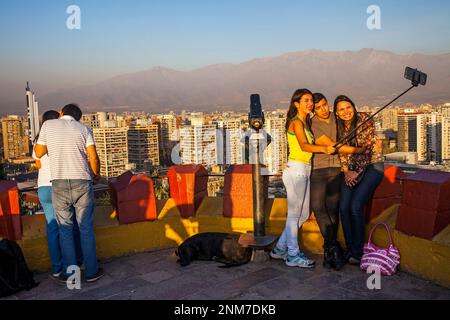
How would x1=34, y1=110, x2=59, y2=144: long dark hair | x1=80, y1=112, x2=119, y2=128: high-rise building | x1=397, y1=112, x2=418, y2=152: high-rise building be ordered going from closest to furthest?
1. x1=34, y1=110, x2=59, y2=144: long dark hair
2. x1=80, y1=112, x2=119, y2=128: high-rise building
3. x1=397, y1=112, x2=418, y2=152: high-rise building

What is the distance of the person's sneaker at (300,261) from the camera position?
14.9ft

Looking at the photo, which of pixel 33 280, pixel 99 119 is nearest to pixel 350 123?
pixel 33 280

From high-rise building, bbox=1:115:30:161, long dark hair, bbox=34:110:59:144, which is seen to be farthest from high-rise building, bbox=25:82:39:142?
high-rise building, bbox=1:115:30:161

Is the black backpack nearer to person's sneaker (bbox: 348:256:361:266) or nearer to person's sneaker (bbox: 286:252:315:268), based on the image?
person's sneaker (bbox: 286:252:315:268)

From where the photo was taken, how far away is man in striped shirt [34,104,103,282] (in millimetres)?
4273

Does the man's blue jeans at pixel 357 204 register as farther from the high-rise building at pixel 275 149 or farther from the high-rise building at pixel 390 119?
the high-rise building at pixel 390 119

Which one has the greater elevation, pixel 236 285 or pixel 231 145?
A: pixel 231 145

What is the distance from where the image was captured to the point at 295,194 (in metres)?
4.57

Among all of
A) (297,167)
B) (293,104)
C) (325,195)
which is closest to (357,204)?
(325,195)

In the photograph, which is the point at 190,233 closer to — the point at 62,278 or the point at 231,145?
the point at 62,278

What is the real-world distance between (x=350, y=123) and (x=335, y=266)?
1.45 metres

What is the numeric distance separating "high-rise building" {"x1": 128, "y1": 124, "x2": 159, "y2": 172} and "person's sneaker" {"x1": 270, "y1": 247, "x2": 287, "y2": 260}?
10042 cm

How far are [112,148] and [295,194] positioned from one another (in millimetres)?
101877

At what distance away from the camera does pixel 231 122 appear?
79.9m
